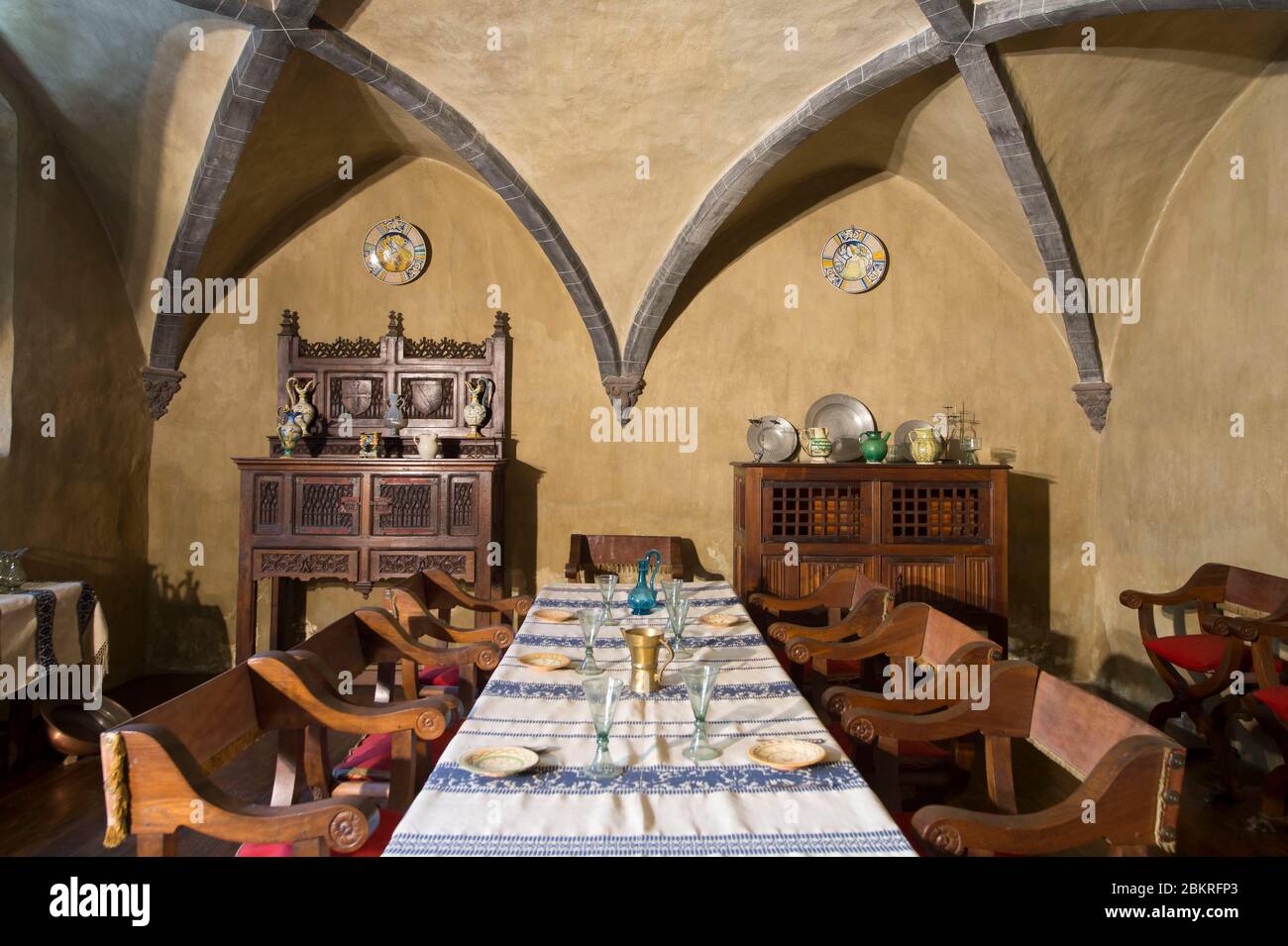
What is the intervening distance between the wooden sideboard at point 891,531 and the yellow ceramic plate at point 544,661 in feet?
8.93

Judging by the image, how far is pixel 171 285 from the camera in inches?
224

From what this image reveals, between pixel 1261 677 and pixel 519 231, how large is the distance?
4915 millimetres

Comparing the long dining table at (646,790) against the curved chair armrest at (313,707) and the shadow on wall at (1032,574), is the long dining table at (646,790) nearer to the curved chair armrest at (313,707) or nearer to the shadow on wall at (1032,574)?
the curved chair armrest at (313,707)

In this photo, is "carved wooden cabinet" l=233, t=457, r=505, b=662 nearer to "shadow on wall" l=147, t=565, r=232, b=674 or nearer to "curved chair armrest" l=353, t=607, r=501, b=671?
"shadow on wall" l=147, t=565, r=232, b=674

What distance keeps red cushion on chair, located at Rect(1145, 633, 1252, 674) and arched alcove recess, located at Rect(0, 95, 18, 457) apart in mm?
5982

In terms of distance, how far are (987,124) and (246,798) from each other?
16.1 feet

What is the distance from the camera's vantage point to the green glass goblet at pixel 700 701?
1935 mm

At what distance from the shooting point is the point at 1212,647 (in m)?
4.14

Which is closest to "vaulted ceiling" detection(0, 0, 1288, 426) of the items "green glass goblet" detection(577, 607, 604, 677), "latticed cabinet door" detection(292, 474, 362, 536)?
"latticed cabinet door" detection(292, 474, 362, 536)

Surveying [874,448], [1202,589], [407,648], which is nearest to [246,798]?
[407,648]

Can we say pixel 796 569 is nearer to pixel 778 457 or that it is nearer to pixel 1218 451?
pixel 778 457

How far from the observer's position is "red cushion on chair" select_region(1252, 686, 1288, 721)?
10.7ft

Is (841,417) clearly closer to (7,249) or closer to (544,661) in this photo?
(544,661)

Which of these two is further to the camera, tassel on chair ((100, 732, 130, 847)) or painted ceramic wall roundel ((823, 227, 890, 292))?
painted ceramic wall roundel ((823, 227, 890, 292))
